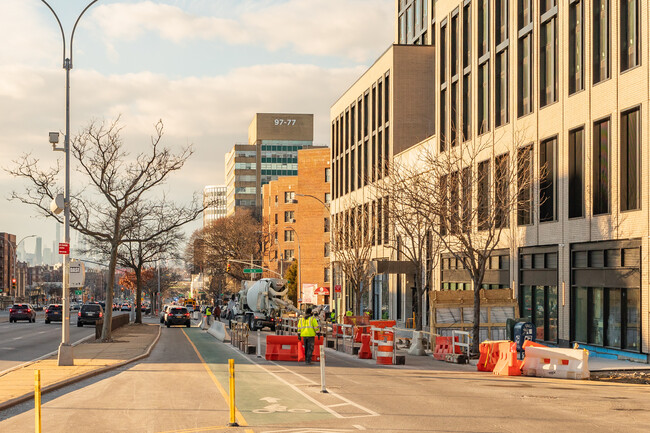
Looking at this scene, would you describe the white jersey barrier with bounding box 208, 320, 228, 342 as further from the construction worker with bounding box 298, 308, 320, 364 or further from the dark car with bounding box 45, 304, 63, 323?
the dark car with bounding box 45, 304, 63, 323

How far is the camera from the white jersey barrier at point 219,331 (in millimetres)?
43000

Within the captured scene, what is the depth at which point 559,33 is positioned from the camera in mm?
32844

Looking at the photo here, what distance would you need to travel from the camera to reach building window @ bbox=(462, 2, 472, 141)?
43.2 metres

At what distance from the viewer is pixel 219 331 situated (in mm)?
45031

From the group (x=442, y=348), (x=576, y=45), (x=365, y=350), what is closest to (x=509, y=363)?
(x=442, y=348)

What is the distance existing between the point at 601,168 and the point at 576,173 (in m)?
1.89

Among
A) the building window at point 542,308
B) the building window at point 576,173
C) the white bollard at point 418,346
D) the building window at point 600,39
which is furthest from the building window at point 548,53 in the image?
the white bollard at point 418,346

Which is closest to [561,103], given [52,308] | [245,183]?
[52,308]

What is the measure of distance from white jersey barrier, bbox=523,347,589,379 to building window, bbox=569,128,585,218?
9.27 metres

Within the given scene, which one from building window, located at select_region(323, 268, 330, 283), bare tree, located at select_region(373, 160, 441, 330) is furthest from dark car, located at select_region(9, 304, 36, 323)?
building window, located at select_region(323, 268, 330, 283)

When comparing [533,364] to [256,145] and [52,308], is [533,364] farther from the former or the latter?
[256,145]

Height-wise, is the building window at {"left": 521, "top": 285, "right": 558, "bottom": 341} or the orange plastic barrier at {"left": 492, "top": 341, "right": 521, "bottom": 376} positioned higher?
the building window at {"left": 521, "top": 285, "right": 558, "bottom": 341}

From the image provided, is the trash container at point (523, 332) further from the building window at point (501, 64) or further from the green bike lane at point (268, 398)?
the building window at point (501, 64)

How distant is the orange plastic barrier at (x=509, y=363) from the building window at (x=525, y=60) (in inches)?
580
